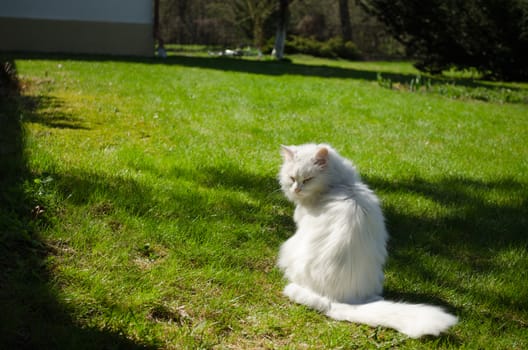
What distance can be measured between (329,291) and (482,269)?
162cm

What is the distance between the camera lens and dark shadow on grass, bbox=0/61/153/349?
8.09 ft

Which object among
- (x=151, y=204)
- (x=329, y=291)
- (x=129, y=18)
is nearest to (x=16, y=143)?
(x=151, y=204)

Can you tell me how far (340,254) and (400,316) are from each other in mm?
498

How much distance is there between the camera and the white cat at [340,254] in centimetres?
Result: 290

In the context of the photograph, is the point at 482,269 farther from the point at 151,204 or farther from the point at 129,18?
the point at 129,18

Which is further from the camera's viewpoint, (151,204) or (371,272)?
(151,204)

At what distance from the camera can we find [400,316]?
2.85 meters

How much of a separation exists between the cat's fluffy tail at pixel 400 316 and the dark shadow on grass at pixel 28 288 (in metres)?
1.26

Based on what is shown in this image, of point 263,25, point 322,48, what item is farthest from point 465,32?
point 263,25

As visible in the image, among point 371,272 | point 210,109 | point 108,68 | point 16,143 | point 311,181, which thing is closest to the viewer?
point 371,272

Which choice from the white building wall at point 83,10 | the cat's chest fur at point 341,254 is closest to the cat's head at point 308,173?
the cat's chest fur at point 341,254

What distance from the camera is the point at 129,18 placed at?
20203 millimetres

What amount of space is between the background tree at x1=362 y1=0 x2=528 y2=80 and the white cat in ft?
56.4

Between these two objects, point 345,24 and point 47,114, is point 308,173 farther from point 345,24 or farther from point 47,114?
point 345,24
